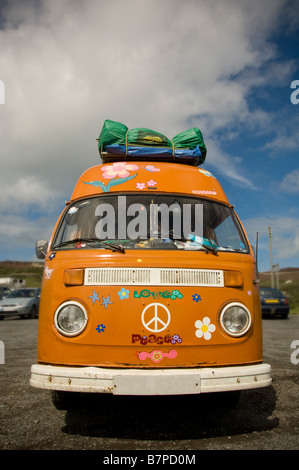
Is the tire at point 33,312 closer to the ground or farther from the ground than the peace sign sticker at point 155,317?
closer to the ground

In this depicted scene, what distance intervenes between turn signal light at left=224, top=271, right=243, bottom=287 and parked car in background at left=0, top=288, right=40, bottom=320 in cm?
1436

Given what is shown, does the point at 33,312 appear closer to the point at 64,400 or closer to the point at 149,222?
the point at 64,400

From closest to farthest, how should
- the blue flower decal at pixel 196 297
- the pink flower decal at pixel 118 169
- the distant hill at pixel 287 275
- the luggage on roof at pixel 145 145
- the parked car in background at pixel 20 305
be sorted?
1. the blue flower decal at pixel 196 297
2. the pink flower decal at pixel 118 169
3. the luggage on roof at pixel 145 145
4. the parked car in background at pixel 20 305
5. the distant hill at pixel 287 275

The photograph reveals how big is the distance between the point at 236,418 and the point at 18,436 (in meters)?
1.96

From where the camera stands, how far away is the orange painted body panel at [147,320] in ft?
10.0

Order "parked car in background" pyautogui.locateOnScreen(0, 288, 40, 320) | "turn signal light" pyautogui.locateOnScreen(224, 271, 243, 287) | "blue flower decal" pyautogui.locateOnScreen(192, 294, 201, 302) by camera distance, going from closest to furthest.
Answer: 1. "blue flower decal" pyautogui.locateOnScreen(192, 294, 201, 302)
2. "turn signal light" pyautogui.locateOnScreen(224, 271, 243, 287)
3. "parked car in background" pyautogui.locateOnScreen(0, 288, 40, 320)

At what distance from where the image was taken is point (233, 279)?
10.8ft

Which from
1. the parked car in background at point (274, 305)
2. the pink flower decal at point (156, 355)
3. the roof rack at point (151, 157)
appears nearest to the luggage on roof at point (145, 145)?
the roof rack at point (151, 157)

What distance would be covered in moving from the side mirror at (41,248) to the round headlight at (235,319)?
6.93 ft

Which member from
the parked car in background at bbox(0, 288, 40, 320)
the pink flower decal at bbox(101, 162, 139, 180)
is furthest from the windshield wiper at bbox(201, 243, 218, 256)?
the parked car in background at bbox(0, 288, 40, 320)

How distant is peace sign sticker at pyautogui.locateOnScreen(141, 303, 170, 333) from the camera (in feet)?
10.1

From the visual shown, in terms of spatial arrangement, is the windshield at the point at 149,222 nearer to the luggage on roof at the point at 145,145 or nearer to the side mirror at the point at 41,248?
the side mirror at the point at 41,248

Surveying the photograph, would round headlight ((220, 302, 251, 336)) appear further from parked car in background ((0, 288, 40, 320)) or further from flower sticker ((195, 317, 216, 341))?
parked car in background ((0, 288, 40, 320))

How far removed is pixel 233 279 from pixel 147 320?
841 millimetres
